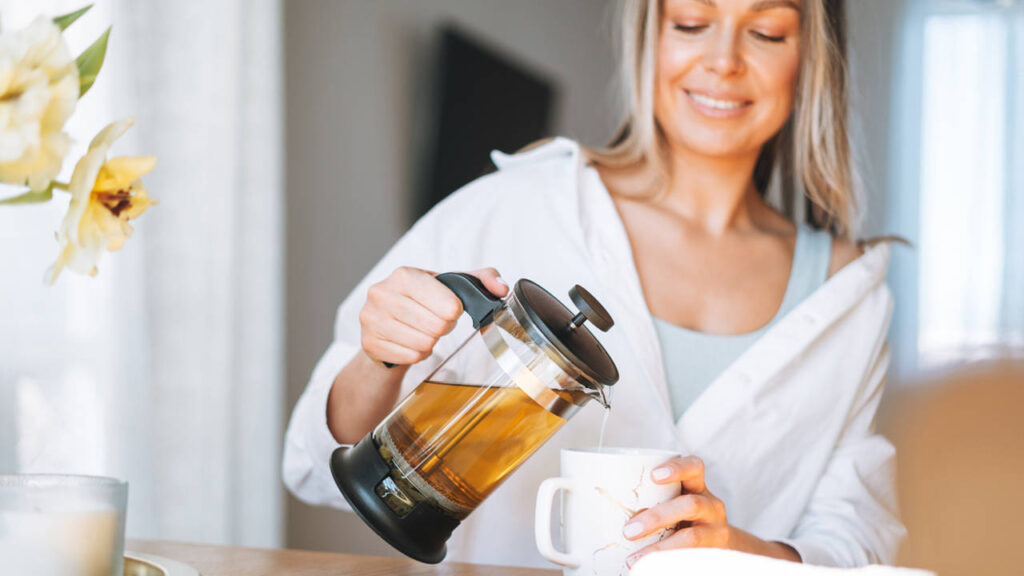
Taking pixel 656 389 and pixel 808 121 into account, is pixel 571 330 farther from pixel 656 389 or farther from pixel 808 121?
pixel 808 121

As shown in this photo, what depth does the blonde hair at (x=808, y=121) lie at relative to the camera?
4.12ft

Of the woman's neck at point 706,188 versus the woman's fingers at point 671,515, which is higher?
the woman's neck at point 706,188

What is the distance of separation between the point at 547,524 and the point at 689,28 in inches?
29.1

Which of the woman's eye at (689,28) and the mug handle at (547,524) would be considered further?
the woman's eye at (689,28)

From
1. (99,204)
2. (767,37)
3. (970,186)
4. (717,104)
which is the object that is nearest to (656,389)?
(717,104)

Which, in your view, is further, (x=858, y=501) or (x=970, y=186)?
(x=970, y=186)

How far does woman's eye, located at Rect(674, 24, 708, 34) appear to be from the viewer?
3.90 feet

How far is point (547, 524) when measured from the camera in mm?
697

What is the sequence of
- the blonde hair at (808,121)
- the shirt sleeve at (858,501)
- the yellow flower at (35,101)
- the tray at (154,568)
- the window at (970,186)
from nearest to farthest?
1. the yellow flower at (35,101)
2. the tray at (154,568)
3. the shirt sleeve at (858,501)
4. the blonde hair at (808,121)
5. the window at (970,186)

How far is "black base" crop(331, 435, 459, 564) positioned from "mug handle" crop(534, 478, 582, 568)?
3.6 inches

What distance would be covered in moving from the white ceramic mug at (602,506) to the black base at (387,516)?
0.10 metres

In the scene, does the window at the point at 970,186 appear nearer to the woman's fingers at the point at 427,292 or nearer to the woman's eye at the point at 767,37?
the woman's eye at the point at 767,37

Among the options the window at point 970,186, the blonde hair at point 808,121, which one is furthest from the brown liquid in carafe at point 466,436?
the window at point 970,186

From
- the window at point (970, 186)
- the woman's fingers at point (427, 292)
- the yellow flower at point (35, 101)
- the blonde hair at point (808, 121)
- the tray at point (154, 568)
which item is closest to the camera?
the yellow flower at point (35, 101)
